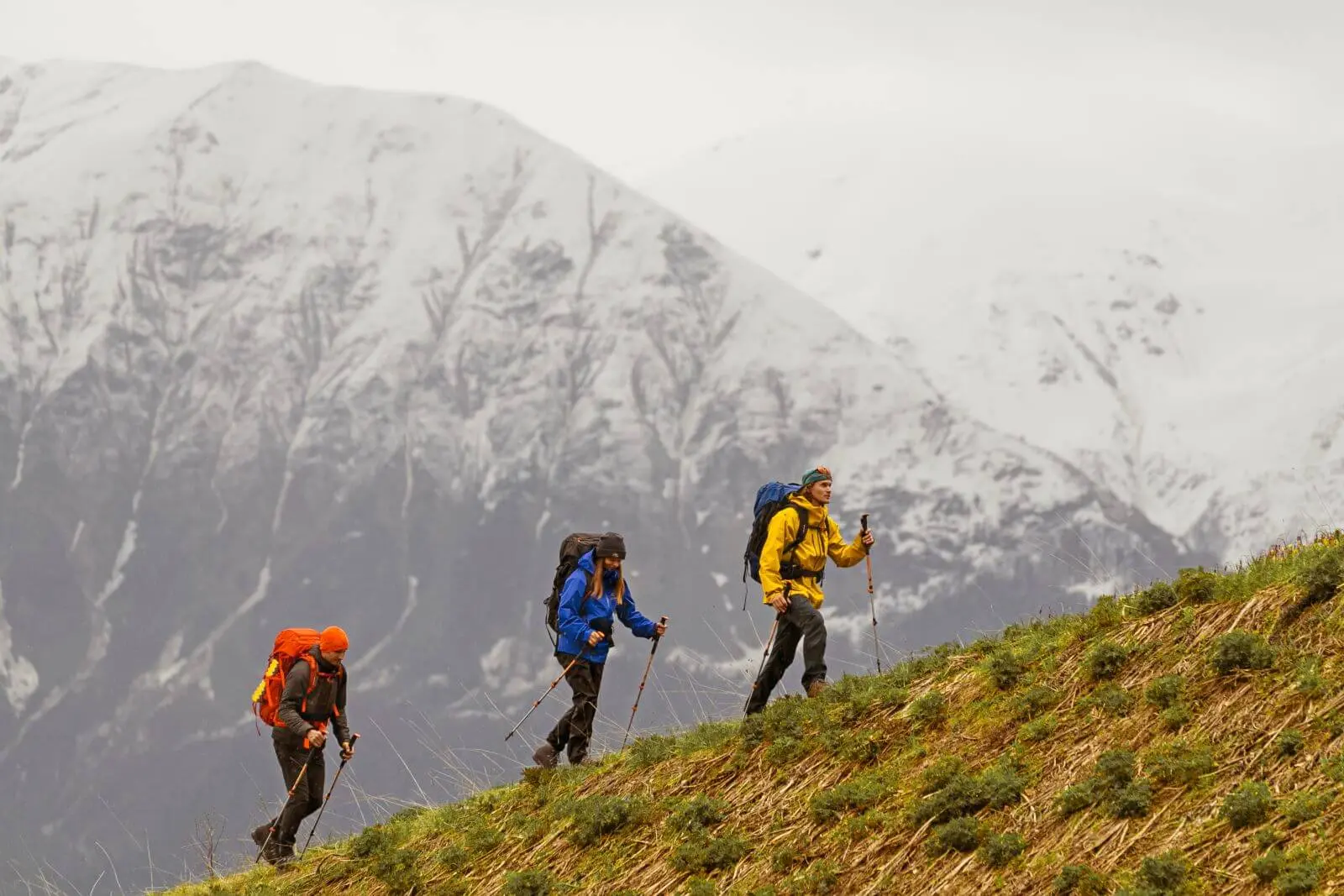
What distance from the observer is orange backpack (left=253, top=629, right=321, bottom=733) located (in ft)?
52.9

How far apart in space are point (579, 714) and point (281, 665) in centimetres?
307

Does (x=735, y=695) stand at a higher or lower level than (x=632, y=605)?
lower

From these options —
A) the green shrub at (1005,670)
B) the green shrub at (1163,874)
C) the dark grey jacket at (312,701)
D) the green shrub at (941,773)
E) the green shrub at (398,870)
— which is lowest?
the green shrub at (398,870)

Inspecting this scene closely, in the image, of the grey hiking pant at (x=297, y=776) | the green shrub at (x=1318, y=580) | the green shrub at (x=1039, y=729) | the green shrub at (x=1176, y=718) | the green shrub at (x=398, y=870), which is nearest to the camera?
the green shrub at (x=1176, y=718)

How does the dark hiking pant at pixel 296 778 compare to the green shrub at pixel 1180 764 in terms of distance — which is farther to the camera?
the dark hiking pant at pixel 296 778

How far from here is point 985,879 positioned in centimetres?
993

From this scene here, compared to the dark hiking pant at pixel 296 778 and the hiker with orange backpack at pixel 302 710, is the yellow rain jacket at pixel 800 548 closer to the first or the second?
the hiker with orange backpack at pixel 302 710

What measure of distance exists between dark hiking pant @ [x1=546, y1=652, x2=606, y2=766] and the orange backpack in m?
2.50

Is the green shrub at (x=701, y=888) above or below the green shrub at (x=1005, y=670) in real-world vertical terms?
below

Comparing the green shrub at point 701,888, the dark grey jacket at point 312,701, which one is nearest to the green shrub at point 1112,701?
the green shrub at point 701,888

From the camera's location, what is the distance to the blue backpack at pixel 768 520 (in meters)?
15.1

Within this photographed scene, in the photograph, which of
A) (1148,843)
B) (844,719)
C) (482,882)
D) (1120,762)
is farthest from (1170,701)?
(482,882)

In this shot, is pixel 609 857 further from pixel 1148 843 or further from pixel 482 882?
pixel 1148 843

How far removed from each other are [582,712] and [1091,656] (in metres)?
5.80
